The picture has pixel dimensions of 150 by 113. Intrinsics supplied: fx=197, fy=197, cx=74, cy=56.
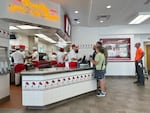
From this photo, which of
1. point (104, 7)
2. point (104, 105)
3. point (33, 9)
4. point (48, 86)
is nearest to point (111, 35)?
point (104, 7)

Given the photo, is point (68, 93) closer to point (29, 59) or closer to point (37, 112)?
point (37, 112)

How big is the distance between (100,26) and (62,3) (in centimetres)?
473

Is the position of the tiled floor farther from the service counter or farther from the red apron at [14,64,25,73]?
the red apron at [14,64,25,73]

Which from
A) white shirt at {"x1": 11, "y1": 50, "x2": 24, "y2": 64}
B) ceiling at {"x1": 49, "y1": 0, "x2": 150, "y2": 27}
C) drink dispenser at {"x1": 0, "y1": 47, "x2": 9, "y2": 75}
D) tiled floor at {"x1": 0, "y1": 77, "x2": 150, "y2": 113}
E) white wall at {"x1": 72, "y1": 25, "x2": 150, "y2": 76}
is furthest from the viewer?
white wall at {"x1": 72, "y1": 25, "x2": 150, "y2": 76}

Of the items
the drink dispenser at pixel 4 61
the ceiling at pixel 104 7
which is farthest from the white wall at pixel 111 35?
the drink dispenser at pixel 4 61

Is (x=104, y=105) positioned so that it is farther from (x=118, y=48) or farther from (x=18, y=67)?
(x=118, y=48)

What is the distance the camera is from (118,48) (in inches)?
436

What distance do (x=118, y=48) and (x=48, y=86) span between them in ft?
24.0

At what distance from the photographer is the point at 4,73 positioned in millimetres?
5145

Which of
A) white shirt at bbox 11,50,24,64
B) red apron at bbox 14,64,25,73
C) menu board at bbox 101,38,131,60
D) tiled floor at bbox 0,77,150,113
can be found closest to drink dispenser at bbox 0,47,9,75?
tiled floor at bbox 0,77,150,113

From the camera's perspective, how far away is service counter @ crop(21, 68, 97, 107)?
4406mm

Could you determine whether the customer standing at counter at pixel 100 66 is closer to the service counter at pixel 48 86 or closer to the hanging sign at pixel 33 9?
the service counter at pixel 48 86

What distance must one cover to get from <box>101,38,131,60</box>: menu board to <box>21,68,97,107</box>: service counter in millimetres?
5976

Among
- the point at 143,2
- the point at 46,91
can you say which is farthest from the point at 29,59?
Result: the point at 143,2
